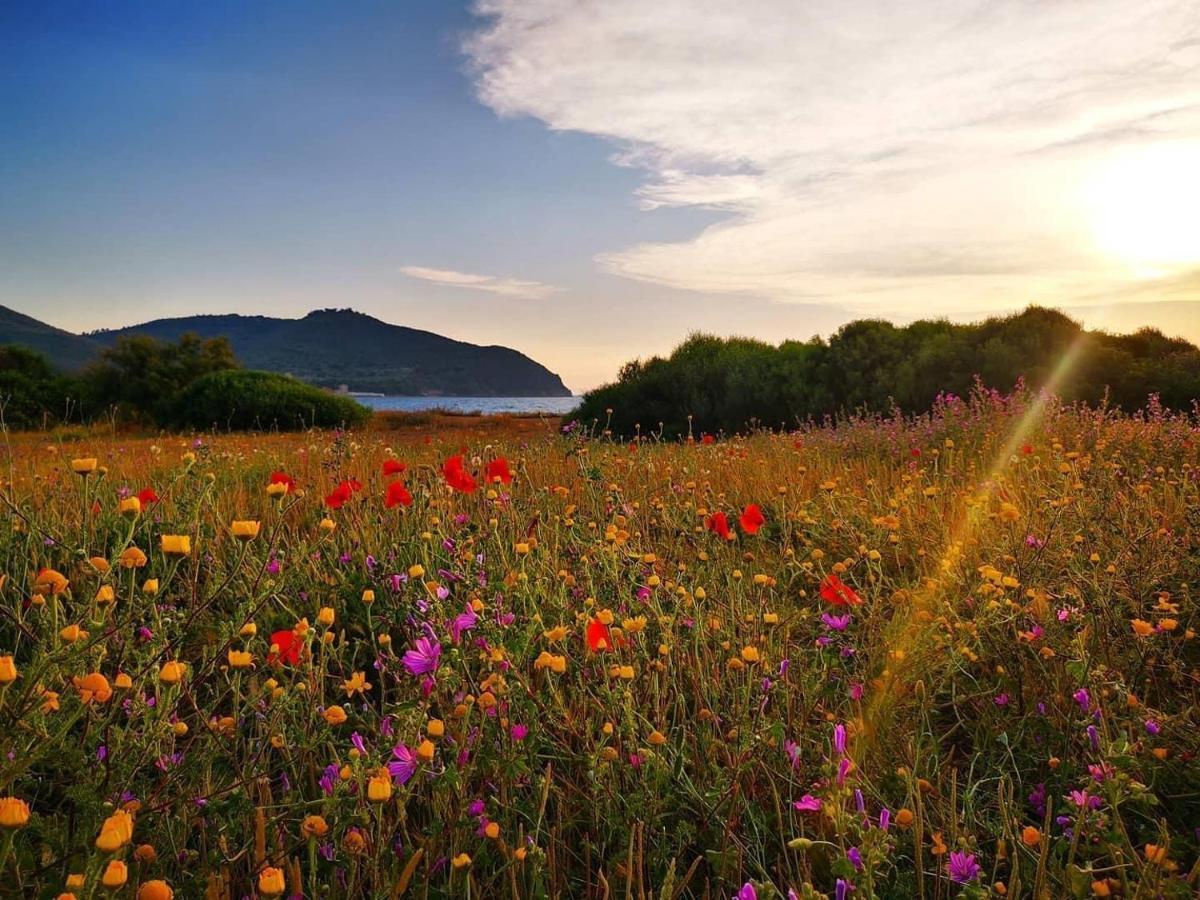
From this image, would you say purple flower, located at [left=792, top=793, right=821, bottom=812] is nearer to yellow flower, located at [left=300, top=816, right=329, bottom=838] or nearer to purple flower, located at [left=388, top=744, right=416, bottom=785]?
purple flower, located at [left=388, top=744, right=416, bottom=785]

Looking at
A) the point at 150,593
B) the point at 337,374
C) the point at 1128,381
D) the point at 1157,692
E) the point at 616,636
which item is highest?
the point at 337,374

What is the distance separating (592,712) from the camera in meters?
2.18

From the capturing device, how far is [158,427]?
18172 millimetres

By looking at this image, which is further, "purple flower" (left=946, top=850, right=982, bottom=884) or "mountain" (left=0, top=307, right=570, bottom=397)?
"mountain" (left=0, top=307, right=570, bottom=397)

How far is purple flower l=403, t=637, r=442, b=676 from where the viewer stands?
1765mm

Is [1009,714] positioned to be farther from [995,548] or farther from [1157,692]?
[995,548]

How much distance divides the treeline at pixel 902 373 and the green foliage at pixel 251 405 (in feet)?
22.1

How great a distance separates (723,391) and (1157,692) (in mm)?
15290

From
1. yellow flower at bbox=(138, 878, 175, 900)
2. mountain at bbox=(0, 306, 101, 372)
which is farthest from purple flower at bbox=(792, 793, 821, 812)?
mountain at bbox=(0, 306, 101, 372)

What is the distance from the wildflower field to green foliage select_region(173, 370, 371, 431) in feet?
50.0

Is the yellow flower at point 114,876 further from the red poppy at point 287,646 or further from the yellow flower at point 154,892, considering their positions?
the red poppy at point 287,646

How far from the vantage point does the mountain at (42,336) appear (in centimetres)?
12769

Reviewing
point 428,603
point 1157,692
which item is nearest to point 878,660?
point 1157,692

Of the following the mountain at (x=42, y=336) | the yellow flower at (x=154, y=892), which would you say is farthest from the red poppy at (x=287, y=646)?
the mountain at (x=42, y=336)
